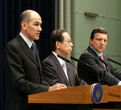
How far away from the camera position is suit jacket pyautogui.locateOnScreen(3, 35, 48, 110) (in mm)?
2766

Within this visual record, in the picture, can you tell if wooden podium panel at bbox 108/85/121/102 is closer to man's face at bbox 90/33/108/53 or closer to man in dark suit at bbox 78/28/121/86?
man in dark suit at bbox 78/28/121/86

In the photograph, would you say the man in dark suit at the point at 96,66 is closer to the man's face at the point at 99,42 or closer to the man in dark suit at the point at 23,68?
the man's face at the point at 99,42

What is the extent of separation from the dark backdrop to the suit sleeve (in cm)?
195

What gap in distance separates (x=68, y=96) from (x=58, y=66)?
45.6 inches

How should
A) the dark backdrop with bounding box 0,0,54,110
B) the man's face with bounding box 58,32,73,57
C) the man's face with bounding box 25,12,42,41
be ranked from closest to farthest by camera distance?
the man's face with bounding box 25,12,42,41 < the man's face with bounding box 58,32,73,57 < the dark backdrop with bounding box 0,0,54,110

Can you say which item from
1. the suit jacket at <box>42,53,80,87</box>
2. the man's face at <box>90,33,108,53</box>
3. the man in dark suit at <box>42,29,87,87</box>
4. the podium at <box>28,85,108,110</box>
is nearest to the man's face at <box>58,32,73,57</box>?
the man in dark suit at <box>42,29,87,87</box>

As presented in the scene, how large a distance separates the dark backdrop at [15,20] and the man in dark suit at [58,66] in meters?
1.37

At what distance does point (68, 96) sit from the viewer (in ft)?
8.03

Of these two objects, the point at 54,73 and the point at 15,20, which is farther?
the point at 15,20

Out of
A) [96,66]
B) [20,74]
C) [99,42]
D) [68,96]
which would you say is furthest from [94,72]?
[68,96]

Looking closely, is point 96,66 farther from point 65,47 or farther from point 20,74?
point 20,74

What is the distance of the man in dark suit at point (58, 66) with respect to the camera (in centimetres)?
351

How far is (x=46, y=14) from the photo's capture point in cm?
578

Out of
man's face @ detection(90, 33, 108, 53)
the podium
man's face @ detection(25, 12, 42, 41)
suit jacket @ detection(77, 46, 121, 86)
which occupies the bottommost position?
suit jacket @ detection(77, 46, 121, 86)
